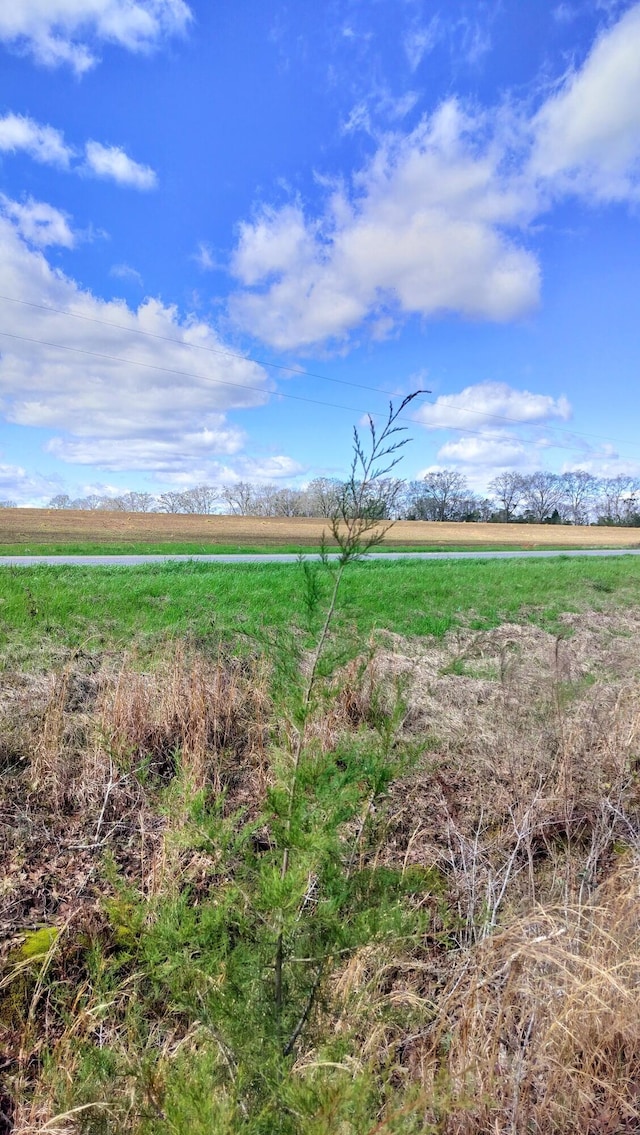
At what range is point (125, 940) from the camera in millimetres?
3561

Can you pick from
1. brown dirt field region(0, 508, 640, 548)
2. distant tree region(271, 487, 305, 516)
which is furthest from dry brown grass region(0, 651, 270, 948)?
distant tree region(271, 487, 305, 516)

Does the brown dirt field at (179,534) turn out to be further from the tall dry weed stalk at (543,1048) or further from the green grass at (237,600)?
the tall dry weed stalk at (543,1048)

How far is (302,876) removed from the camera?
1.90m

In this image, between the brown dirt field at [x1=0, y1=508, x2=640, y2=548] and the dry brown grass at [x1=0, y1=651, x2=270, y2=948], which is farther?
the brown dirt field at [x1=0, y1=508, x2=640, y2=548]

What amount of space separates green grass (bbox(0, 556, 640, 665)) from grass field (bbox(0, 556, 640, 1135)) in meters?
0.08

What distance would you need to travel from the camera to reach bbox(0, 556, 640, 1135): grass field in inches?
80.4

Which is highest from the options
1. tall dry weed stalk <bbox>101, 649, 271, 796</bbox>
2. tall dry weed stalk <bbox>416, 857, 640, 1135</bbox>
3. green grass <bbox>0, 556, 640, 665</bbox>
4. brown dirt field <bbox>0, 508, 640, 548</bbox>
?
brown dirt field <bbox>0, 508, 640, 548</bbox>

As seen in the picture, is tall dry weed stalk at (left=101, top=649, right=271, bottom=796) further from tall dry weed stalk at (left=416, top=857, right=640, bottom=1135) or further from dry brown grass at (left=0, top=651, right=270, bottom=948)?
tall dry weed stalk at (left=416, top=857, right=640, bottom=1135)

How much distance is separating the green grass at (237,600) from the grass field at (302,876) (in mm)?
82

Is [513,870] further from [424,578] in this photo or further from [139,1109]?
[424,578]

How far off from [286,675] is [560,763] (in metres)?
4.39

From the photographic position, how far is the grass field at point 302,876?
6.70 feet

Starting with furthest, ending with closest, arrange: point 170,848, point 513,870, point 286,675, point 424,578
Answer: point 424,578
point 513,870
point 170,848
point 286,675

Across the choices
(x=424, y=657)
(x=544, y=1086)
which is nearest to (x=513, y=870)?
(x=544, y=1086)
